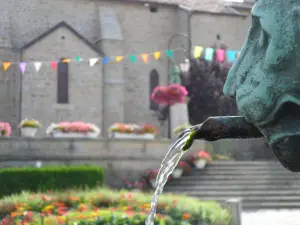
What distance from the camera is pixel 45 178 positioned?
16.3 metres

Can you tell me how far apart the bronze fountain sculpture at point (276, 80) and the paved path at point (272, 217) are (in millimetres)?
9485

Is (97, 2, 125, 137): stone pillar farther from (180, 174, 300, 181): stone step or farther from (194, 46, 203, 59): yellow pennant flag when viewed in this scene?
(180, 174, 300, 181): stone step

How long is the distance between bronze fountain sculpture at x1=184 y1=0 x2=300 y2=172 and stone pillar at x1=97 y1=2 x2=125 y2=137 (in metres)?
26.2

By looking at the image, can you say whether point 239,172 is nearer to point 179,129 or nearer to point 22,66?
point 179,129

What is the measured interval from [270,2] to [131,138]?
1748 centimetres

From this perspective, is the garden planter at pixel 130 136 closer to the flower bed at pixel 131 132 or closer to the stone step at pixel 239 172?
the flower bed at pixel 131 132

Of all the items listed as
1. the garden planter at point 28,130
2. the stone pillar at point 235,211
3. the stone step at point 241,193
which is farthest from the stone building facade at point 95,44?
the stone pillar at point 235,211

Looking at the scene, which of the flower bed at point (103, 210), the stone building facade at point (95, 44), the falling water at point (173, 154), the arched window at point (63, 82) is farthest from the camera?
the arched window at point (63, 82)

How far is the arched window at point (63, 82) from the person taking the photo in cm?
2819

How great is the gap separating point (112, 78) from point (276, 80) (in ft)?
88.9

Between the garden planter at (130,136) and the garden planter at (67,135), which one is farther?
the garden planter at (130,136)

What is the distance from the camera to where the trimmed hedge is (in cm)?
1602

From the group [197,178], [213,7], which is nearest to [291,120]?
[197,178]

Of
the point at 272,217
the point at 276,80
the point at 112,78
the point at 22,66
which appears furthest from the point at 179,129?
the point at 276,80
